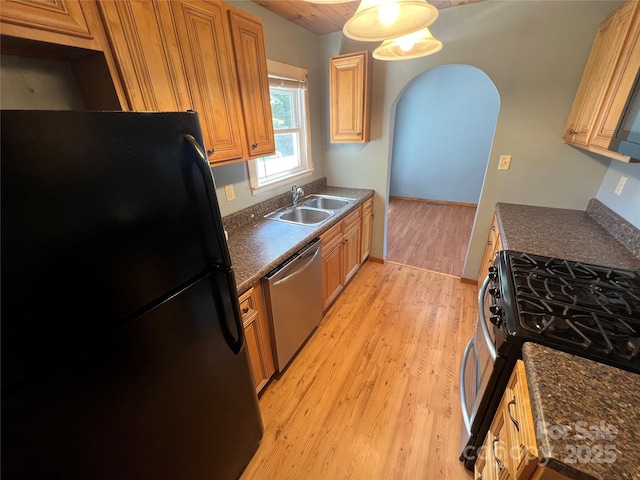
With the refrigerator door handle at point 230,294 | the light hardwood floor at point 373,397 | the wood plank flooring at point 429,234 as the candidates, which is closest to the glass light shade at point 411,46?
the refrigerator door handle at point 230,294

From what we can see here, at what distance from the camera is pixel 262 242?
171 cm

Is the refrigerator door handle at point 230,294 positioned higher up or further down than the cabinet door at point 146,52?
further down

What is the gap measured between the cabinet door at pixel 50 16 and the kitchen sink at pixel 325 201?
1856mm

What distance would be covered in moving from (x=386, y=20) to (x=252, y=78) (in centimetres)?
85

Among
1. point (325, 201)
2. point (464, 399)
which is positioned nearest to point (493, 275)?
point (464, 399)

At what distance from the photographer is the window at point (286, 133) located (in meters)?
2.14

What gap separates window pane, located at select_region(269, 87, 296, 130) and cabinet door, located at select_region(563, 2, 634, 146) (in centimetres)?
217

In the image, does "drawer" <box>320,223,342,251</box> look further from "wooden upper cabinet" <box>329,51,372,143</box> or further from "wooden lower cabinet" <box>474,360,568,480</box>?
Answer: "wooden lower cabinet" <box>474,360,568,480</box>

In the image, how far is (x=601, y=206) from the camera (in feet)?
6.30

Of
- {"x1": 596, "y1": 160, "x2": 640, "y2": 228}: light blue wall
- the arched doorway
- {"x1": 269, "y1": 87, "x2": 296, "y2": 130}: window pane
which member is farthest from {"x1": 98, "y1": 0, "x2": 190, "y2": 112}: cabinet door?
the arched doorway

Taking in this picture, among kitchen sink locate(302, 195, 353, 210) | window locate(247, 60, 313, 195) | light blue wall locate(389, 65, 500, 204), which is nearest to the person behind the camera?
window locate(247, 60, 313, 195)

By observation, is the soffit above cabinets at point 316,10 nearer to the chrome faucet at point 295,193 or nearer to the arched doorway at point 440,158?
A: the chrome faucet at point 295,193

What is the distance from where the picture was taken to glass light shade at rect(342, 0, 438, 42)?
946mm

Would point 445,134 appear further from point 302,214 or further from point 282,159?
point 302,214
